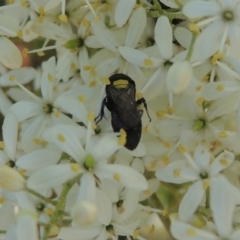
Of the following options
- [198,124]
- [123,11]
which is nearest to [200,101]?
[198,124]

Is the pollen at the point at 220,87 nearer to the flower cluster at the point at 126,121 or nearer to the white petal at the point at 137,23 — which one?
the flower cluster at the point at 126,121

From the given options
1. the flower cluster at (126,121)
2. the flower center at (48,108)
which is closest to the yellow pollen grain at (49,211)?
the flower cluster at (126,121)

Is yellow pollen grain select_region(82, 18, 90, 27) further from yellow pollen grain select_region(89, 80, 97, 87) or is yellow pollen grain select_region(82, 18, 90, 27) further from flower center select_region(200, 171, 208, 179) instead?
flower center select_region(200, 171, 208, 179)

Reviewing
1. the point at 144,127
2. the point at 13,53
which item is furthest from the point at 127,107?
the point at 13,53

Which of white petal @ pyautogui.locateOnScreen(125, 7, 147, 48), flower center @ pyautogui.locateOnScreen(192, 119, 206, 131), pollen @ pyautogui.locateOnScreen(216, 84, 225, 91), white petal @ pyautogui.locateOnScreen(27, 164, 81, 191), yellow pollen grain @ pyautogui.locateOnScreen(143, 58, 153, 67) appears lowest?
flower center @ pyautogui.locateOnScreen(192, 119, 206, 131)

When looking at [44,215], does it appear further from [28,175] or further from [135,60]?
[135,60]

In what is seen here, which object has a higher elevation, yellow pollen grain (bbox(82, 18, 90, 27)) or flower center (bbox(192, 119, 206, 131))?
yellow pollen grain (bbox(82, 18, 90, 27))

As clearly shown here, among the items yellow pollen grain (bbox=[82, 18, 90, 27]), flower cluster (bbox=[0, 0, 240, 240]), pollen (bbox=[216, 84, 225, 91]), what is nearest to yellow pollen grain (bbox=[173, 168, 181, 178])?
flower cluster (bbox=[0, 0, 240, 240])

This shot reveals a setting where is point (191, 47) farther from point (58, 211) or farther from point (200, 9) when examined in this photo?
point (58, 211)
